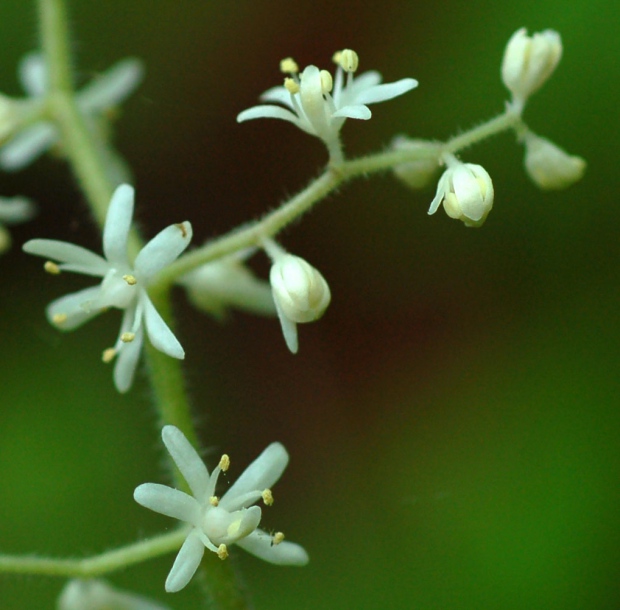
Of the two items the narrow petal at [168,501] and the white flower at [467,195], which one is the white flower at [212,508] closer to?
the narrow petal at [168,501]

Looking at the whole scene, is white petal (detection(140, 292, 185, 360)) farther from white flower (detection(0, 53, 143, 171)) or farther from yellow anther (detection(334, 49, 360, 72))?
white flower (detection(0, 53, 143, 171))

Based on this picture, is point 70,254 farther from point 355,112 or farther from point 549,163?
point 549,163

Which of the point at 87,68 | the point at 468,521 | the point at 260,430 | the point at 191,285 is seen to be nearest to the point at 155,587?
the point at 260,430

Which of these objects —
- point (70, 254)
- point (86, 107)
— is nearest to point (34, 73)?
point (86, 107)

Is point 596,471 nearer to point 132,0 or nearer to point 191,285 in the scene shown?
point 191,285

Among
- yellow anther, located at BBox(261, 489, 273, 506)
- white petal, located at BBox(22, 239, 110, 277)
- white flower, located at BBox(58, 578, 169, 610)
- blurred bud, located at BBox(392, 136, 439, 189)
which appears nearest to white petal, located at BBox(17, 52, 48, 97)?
white petal, located at BBox(22, 239, 110, 277)
